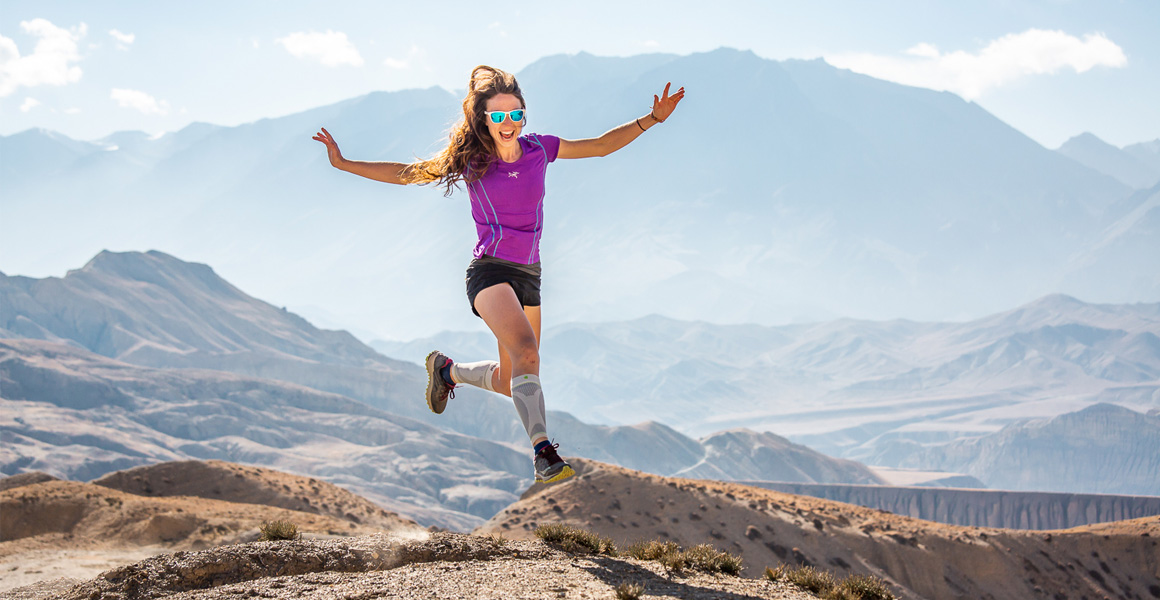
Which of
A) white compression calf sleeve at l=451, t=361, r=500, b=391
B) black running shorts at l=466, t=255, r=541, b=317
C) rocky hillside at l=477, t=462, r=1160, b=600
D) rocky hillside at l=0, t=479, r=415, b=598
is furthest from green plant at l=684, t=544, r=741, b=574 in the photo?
rocky hillside at l=477, t=462, r=1160, b=600

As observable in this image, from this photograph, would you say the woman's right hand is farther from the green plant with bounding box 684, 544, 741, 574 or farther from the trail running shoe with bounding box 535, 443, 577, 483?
the green plant with bounding box 684, 544, 741, 574

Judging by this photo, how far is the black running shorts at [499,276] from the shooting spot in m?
7.28

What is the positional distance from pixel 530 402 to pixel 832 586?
3.34 meters

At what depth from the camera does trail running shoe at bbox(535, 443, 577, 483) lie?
6.69 meters

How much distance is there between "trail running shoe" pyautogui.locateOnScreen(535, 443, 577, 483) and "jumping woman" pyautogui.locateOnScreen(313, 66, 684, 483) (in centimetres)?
3

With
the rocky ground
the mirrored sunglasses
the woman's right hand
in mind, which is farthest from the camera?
the rocky ground

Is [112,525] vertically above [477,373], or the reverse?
[477,373]

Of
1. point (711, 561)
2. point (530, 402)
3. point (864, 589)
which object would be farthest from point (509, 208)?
point (864, 589)

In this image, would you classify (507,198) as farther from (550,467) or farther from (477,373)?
(550,467)

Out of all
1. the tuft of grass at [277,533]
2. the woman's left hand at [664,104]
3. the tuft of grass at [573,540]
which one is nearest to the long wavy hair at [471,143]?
the woman's left hand at [664,104]

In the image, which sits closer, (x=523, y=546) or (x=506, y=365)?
(x=506, y=365)

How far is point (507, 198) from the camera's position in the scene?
725cm

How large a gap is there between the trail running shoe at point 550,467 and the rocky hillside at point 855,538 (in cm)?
3569

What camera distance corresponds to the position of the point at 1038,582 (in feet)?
154
